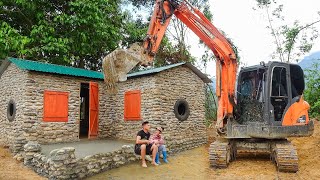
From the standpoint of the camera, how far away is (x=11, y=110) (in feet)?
35.2

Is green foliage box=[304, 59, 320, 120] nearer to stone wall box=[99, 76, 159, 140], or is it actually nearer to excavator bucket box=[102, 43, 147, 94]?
stone wall box=[99, 76, 159, 140]

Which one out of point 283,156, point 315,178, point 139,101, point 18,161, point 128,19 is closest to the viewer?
point 315,178

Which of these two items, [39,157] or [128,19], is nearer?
[39,157]

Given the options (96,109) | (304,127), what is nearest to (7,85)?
(96,109)

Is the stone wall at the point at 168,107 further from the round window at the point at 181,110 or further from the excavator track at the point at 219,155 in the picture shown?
the excavator track at the point at 219,155

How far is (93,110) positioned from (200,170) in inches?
234

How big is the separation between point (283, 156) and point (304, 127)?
47.6 inches

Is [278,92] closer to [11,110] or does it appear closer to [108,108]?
[108,108]

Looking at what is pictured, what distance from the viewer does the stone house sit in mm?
10070

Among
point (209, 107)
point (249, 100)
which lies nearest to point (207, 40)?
point (249, 100)

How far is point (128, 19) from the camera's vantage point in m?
20.4

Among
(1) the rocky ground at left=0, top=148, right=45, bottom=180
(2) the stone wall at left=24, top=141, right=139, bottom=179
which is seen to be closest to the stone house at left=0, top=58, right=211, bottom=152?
(1) the rocky ground at left=0, top=148, right=45, bottom=180

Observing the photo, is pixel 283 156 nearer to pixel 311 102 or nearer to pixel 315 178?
pixel 315 178

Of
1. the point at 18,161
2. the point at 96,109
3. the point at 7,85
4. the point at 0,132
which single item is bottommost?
the point at 18,161
